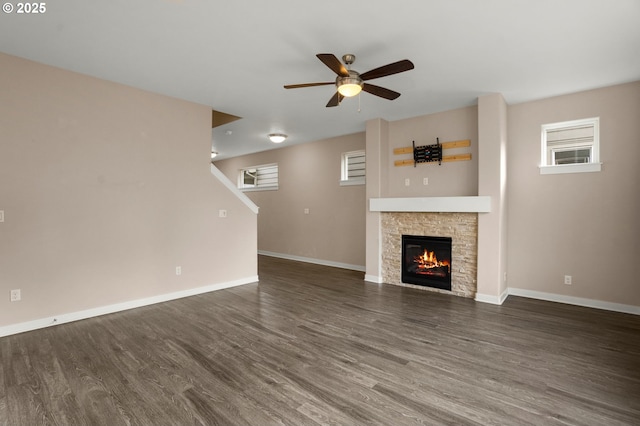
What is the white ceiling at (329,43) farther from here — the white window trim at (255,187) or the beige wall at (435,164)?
the white window trim at (255,187)

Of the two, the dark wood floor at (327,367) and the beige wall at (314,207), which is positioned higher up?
the beige wall at (314,207)

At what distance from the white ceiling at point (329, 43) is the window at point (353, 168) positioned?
2270 millimetres

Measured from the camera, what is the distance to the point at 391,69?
9.20ft

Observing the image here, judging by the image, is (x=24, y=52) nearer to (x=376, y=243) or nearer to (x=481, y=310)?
(x=376, y=243)

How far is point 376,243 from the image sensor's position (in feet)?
17.8

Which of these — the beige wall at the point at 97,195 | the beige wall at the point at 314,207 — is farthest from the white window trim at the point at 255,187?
the beige wall at the point at 97,195

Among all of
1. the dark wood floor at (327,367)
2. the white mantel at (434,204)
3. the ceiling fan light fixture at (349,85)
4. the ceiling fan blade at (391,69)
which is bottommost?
the dark wood floor at (327,367)

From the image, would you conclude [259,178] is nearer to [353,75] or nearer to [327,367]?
[353,75]

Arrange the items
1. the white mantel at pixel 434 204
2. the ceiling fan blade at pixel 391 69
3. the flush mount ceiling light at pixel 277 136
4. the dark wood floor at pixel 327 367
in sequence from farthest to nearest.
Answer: the flush mount ceiling light at pixel 277 136 < the white mantel at pixel 434 204 < the ceiling fan blade at pixel 391 69 < the dark wood floor at pixel 327 367

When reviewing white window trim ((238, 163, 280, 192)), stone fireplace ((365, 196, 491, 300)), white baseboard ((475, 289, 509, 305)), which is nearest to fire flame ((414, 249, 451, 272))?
Answer: stone fireplace ((365, 196, 491, 300))

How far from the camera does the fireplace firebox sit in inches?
190

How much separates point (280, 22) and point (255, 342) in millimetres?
2836

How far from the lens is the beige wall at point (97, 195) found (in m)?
3.17

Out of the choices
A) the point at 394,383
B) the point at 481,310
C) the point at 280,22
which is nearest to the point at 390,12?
the point at 280,22
